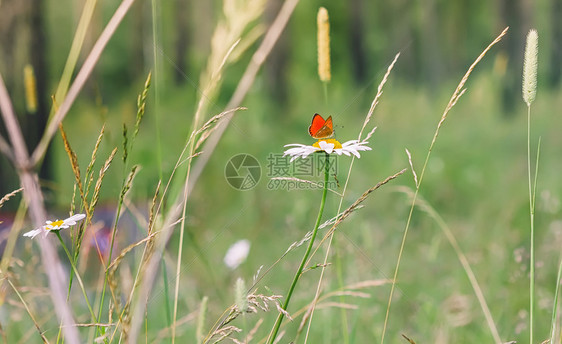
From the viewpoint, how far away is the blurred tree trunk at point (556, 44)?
3.99 meters

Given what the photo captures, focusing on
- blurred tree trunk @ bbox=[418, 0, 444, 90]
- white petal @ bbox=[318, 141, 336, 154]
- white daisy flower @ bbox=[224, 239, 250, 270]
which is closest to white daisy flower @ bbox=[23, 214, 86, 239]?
white petal @ bbox=[318, 141, 336, 154]

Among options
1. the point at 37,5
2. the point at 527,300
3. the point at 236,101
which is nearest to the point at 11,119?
the point at 236,101

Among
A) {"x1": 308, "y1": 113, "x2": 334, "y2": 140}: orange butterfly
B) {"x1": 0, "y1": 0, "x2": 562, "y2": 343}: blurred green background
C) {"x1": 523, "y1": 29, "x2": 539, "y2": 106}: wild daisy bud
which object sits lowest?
{"x1": 0, "y1": 0, "x2": 562, "y2": 343}: blurred green background

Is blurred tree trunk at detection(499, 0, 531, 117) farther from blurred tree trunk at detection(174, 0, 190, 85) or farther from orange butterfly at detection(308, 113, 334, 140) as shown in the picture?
orange butterfly at detection(308, 113, 334, 140)

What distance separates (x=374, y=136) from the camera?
321 centimetres

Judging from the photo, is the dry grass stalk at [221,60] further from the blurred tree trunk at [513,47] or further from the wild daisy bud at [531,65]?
the blurred tree trunk at [513,47]

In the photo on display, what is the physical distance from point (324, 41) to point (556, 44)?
430 centimetres

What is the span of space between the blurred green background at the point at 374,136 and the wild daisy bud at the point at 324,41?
1.43 ft

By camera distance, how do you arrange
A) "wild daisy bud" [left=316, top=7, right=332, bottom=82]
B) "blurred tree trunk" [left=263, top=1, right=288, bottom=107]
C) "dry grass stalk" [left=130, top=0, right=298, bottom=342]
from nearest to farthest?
"dry grass stalk" [left=130, top=0, right=298, bottom=342]
"wild daisy bud" [left=316, top=7, right=332, bottom=82]
"blurred tree trunk" [left=263, top=1, right=288, bottom=107]

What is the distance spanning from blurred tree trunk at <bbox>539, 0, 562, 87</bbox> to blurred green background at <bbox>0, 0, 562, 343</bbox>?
1 cm

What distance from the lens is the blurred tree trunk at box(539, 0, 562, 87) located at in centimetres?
399

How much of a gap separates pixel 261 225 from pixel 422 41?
343 centimetres

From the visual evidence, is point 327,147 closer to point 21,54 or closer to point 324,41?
point 324,41

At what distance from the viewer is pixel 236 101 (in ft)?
1.28
